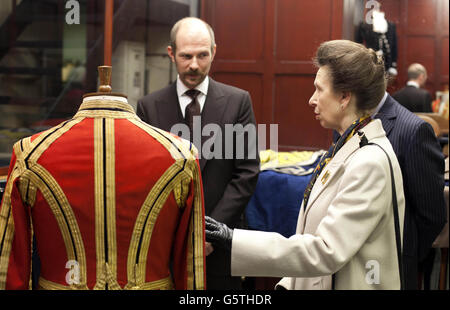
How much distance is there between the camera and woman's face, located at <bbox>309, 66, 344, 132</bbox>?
139cm

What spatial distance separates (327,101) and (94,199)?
566 mm

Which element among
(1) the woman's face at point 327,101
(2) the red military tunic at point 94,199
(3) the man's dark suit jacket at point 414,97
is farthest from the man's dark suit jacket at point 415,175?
(3) the man's dark suit jacket at point 414,97

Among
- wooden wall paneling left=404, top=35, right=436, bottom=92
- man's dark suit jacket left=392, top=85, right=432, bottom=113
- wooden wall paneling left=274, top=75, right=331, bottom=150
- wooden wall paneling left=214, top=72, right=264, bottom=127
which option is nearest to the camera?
wooden wall paneling left=274, top=75, right=331, bottom=150

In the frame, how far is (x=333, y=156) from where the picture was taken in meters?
1.46

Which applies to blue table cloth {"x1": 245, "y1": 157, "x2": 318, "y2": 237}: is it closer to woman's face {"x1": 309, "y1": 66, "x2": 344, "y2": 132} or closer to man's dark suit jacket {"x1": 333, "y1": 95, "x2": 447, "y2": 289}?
man's dark suit jacket {"x1": 333, "y1": 95, "x2": 447, "y2": 289}

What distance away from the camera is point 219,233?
4.32ft

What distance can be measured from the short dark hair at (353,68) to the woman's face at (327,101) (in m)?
0.01

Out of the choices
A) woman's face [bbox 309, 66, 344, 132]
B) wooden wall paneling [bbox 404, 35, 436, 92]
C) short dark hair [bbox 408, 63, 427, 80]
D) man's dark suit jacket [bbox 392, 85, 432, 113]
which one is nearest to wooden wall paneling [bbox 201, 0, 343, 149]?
woman's face [bbox 309, 66, 344, 132]

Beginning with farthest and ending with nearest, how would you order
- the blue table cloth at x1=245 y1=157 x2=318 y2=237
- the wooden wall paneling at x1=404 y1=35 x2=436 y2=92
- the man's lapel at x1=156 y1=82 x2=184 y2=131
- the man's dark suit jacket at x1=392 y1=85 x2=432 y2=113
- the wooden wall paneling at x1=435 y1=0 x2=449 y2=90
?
the wooden wall paneling at x1=435 y1=0 x2=449 y2=90 < the wooden wall paneling at x1=404 y1=35 x2=436 y2=92 < the man's dark suit jacket at x1=392 y1=85 x2=432 y2=113 < the blue table cloth at x1=245 y1=157 x2=318 y2=237 < the man's lapel at x1=156 y1=82 x2=184 y2=131

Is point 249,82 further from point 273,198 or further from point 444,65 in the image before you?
point 444,65

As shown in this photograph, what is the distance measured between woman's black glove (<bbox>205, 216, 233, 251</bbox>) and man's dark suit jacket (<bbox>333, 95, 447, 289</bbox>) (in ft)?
1.98

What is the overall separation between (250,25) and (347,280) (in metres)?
1.00
